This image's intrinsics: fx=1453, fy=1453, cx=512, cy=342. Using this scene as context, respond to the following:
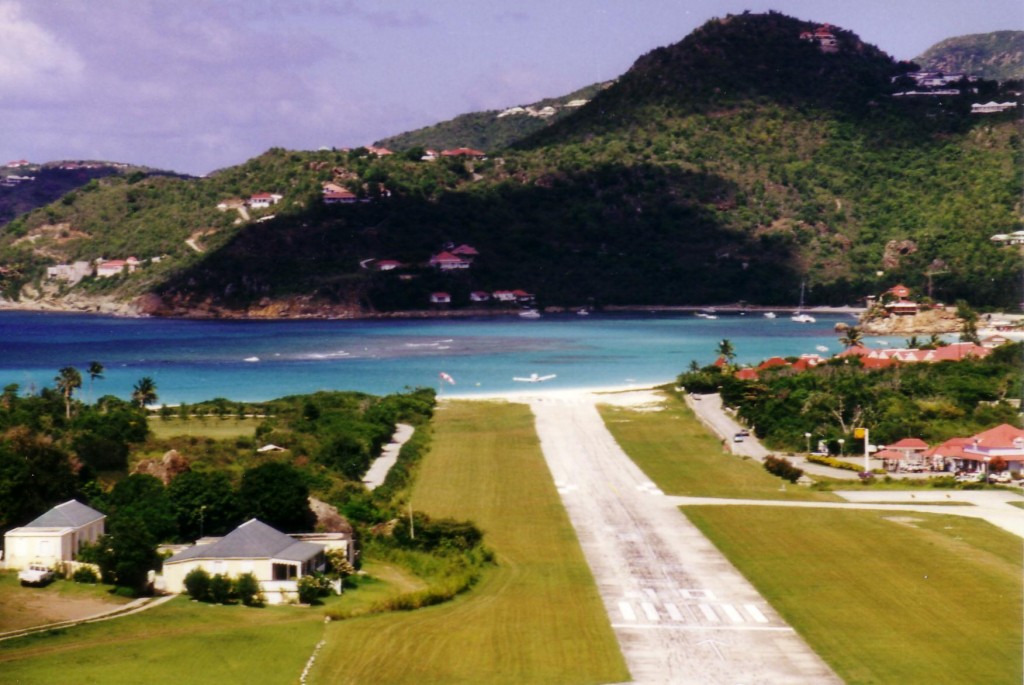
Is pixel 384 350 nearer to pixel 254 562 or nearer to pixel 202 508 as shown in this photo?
pixel 202 508

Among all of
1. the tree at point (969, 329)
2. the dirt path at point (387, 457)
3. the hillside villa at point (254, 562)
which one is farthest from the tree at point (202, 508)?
the tree at point (969, 329)

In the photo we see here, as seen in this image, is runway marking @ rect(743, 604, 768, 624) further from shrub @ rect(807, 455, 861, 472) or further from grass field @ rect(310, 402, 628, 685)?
shrub @ rect(807, 455, 861, 472)

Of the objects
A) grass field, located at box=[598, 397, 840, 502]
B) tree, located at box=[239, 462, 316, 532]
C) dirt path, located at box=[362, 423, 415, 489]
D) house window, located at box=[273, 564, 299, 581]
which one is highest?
tree, located at box=[239, 462, 316, 532]

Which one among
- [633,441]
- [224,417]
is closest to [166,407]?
[224,417]

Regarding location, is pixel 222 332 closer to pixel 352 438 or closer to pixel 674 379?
pixel 674 379

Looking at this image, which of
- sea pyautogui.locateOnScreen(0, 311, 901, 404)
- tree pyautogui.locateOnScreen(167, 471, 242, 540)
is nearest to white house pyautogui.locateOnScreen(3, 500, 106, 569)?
tree pyautogui.locateOnScreen(167, 471, 242, 540)

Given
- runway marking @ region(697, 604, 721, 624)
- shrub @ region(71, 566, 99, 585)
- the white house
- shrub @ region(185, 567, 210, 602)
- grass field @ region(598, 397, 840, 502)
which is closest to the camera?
runway marking @ region(697, 604, 721, 624)
